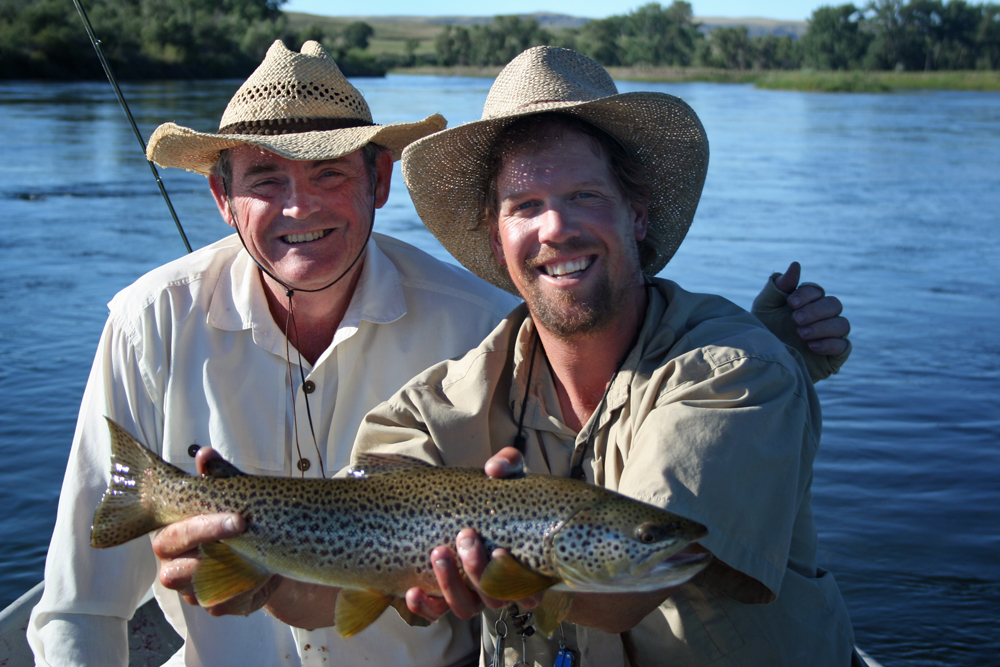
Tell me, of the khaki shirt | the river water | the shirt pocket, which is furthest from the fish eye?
the river water

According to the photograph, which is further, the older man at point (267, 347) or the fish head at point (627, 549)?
the older man at point (267, 347)

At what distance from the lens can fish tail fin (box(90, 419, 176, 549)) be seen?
2596mm

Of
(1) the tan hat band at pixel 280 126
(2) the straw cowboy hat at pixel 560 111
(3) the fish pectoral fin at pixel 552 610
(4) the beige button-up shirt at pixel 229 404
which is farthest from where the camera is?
(1) the tan hat band at pixel 280 126

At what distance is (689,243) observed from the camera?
14461 millimetres

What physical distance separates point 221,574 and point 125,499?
0.37 m

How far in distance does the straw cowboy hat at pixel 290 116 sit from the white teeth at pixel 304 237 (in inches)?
14.0

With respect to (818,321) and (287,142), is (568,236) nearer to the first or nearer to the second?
(818,321)

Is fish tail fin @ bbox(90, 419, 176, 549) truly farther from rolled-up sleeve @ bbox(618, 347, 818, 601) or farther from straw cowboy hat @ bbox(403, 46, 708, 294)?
straw cowboy hat @ bbox(403, 46, 708, 294)

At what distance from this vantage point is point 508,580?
7.37 ft

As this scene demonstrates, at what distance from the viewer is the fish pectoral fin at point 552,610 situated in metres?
2.32

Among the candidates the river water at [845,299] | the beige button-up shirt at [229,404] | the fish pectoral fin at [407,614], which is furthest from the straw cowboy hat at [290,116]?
the river water at [845,299]

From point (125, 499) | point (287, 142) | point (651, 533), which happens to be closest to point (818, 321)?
point (651, 533)

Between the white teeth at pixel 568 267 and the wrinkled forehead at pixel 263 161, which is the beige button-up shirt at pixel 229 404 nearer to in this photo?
the wrinkled forehead at pixel 263 161

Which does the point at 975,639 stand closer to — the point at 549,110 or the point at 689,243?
the point at 549,110
